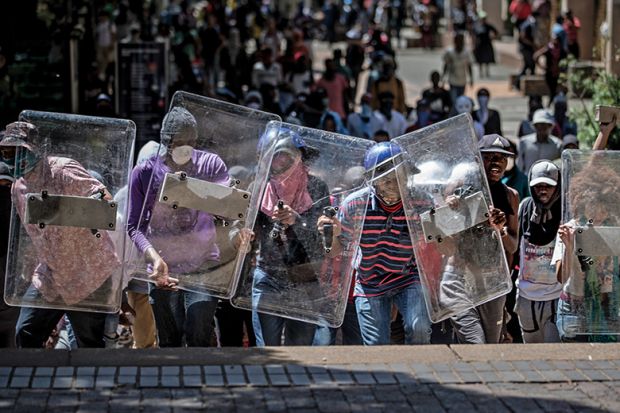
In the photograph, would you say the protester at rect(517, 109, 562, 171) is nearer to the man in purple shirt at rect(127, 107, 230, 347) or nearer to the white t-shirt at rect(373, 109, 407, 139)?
the white t-shirt at rect(373, 109, 407, 139)

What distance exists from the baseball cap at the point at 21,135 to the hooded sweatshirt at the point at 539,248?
10.6 ft

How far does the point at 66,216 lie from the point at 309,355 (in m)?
1.66

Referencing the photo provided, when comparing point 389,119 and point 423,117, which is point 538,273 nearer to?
point 389,119

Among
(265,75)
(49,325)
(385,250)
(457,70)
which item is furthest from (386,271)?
(457,70)

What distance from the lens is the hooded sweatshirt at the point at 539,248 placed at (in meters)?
8.69

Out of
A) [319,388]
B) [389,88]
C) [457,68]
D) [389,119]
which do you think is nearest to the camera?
[319,388]

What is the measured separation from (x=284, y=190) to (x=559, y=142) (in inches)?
254

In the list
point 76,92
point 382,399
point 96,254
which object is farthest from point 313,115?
point 382,399

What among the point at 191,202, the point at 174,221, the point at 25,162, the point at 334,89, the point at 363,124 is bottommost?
the point at 363,124

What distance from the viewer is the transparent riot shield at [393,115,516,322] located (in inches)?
319

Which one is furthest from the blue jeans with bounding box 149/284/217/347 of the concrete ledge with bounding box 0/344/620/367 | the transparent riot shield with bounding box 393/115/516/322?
the transparent riot shield with bounding box 393/115/516/322

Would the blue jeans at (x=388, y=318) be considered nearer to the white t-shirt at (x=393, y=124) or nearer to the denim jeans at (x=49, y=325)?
the denim jeans at (x=49, y=325)

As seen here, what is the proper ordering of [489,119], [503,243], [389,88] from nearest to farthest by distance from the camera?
[503,243]
[489,119]
[389,88]

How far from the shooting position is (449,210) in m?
8.11
